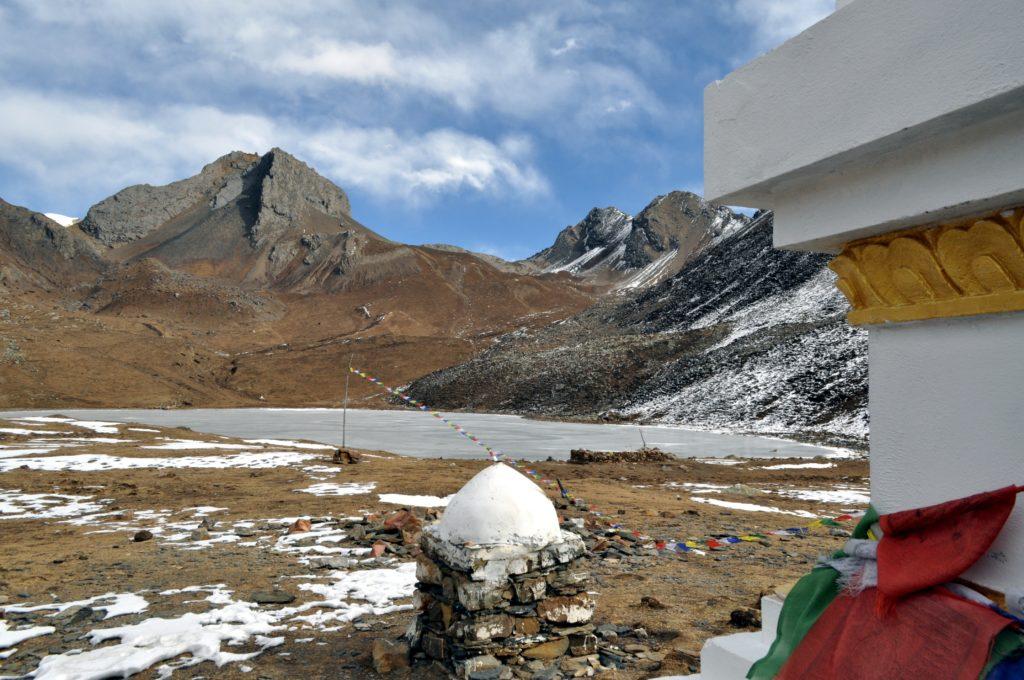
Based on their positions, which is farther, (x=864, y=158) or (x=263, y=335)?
(x=263, y=335)

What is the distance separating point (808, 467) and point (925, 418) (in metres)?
19.0

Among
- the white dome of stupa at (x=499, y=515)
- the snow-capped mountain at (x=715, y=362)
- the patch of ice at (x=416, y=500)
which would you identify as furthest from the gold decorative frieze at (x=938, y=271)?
the snow-capped mountain at (x=715, y=362)

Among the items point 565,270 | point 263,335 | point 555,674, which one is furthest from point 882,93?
point 565,270

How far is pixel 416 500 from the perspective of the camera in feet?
40.6

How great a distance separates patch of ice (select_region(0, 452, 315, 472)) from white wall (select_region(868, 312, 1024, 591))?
17653mm

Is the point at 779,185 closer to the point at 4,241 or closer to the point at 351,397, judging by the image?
the point at 351,397

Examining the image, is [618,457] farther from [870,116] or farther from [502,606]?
[870,116]

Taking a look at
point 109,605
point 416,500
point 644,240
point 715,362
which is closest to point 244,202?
point 644,240

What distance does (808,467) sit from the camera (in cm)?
1873

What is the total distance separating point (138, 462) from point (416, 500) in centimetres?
995

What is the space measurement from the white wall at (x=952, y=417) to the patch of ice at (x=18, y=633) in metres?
6.91

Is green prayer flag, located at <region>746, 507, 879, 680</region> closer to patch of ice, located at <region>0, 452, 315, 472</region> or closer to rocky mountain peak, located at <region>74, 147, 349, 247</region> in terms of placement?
patch of ice, located at <region>0, 452, 315, 472</region>

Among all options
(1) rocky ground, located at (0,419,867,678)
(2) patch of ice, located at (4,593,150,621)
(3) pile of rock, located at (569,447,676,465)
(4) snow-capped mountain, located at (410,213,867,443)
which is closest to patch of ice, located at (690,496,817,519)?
(1) rocky ground, located at (0,419,867,678)

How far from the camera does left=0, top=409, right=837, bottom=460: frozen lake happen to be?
910 inches
